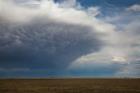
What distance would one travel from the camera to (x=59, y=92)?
2384cm

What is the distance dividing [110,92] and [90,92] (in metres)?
1.49

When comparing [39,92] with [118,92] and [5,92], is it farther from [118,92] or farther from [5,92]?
[118,92]

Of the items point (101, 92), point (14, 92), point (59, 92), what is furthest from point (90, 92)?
point (14, 92)

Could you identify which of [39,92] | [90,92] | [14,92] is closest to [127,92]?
[90,92]

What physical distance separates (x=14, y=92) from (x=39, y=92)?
6.30 feet

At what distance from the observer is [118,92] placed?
2358cm

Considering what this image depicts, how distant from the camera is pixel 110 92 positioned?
76.3ft

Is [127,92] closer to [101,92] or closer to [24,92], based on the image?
[101,92]

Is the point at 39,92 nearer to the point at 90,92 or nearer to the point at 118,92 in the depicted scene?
the point at 90,92

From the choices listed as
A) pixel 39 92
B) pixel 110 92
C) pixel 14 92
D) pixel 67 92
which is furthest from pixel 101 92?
pixel 14 92

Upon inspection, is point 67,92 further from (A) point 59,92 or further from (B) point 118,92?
(B) point 118,92

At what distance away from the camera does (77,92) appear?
23.2 m

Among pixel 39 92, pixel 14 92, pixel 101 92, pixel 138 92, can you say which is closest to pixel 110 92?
pixel 101 92

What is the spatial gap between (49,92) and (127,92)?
5.94 m
